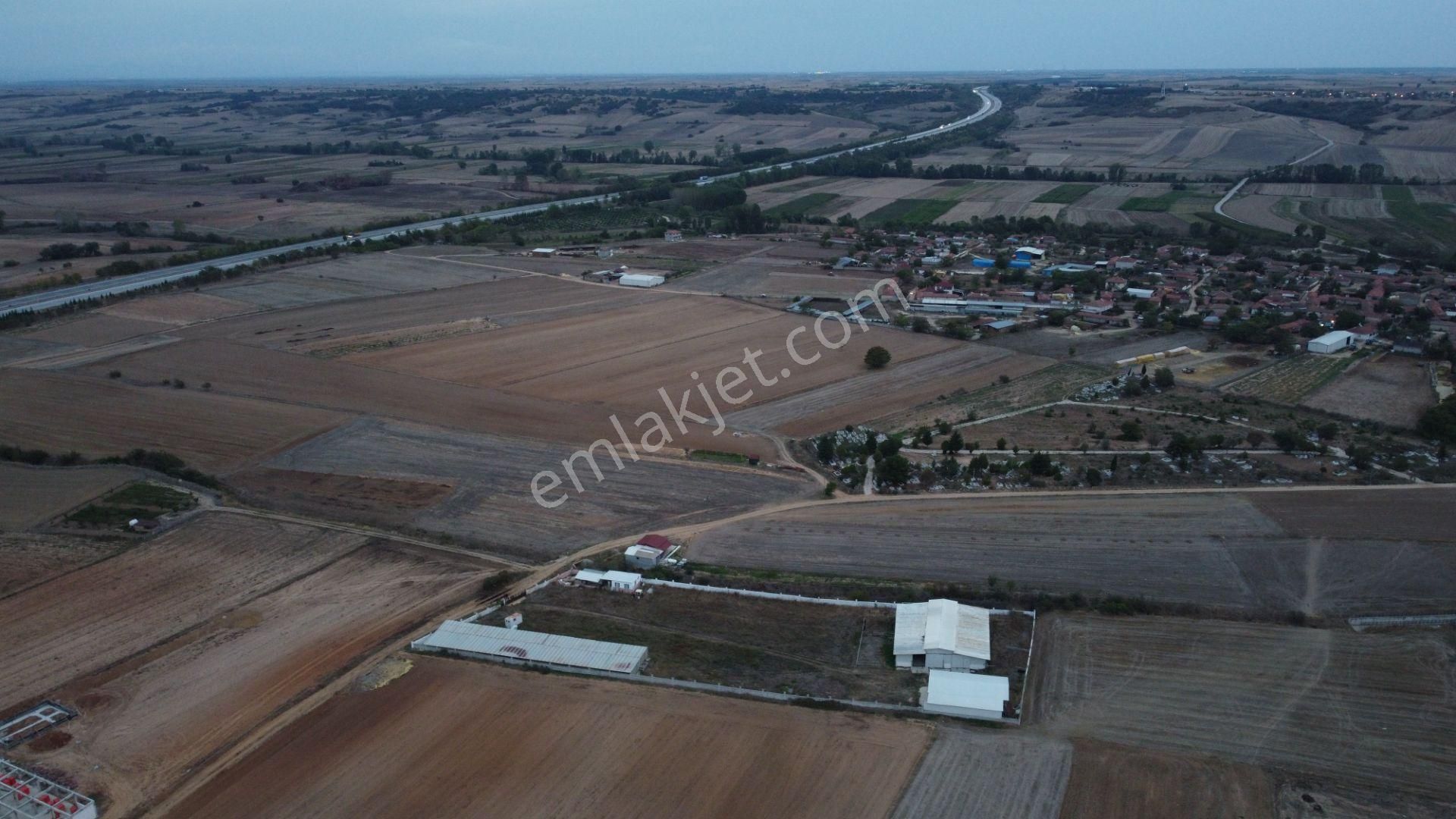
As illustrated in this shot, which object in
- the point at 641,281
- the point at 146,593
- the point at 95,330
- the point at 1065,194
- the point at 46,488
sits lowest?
the point at 146,593

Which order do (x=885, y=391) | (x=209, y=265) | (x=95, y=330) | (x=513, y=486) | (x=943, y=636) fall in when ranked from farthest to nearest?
(x=209, y=265), (x=95, y=330), (x=885, y=391), (x=513, y=486), (x=943, y=636)

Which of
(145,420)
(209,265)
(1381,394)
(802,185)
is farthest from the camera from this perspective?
(802,185)

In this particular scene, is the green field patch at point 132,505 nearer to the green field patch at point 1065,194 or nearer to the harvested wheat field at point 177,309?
the harvested wheat field at point 177,309

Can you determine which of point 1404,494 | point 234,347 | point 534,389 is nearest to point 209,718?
point 534,389

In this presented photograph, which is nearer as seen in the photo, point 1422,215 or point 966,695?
point 966,695

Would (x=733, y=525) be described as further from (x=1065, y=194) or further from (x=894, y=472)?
(x=1065, y=194)

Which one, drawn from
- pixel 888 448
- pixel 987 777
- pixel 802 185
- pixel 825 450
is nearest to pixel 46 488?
pixel 825 450

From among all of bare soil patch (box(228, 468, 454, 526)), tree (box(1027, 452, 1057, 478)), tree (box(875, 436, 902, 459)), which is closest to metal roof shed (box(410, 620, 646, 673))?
bare soil patch (box(228, 468, 454, 526))
